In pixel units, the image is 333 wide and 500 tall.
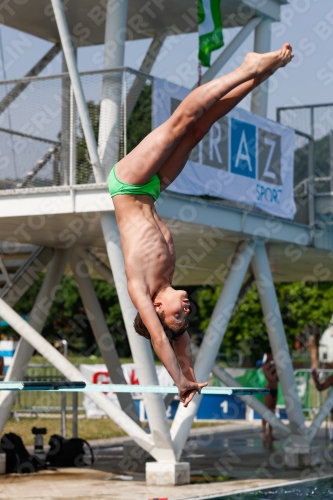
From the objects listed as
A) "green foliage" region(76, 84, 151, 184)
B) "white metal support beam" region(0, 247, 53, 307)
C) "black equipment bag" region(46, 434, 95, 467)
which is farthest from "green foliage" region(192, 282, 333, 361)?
"green foliage" region(76, 84, 151, 184)

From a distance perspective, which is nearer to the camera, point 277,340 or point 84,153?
point 84,153

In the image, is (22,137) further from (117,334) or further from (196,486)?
(117,334)

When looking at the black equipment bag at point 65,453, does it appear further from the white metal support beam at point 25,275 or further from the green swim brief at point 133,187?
the green swim brief at point 133,187

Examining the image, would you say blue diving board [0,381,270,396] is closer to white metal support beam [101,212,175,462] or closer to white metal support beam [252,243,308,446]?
white metal support beam [101,212,175,462]

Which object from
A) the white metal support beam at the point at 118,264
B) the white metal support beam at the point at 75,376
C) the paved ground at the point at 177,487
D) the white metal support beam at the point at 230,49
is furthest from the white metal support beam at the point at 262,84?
the paved ground at the point at 177,487

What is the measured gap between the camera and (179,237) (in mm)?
16516

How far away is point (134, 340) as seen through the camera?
14.3m

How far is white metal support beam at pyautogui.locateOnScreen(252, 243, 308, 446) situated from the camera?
17625mm

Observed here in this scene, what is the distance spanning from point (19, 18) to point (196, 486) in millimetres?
8285

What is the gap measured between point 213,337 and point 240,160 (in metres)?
2.94

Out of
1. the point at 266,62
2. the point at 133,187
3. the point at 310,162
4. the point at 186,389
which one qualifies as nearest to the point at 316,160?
the point at 310,162

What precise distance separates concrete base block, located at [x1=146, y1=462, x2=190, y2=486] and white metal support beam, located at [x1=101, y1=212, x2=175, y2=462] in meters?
0.62

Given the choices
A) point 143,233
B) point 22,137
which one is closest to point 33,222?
point 22,137

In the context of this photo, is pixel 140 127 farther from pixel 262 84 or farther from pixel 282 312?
pixel 282 312
